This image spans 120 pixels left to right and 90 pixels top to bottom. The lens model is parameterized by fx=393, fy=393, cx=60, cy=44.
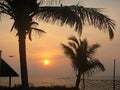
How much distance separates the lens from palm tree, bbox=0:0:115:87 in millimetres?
16953

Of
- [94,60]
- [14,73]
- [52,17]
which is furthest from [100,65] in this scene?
[52,17]

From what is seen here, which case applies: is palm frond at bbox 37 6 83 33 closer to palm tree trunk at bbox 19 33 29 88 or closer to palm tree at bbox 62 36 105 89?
palm tree trunk at bbox 19 33 29 88

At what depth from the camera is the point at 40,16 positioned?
1830 cm

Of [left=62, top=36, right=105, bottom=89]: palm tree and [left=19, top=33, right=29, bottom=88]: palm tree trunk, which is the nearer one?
[left=19, top=33, right=29, bottom=88]: palm tree trunk

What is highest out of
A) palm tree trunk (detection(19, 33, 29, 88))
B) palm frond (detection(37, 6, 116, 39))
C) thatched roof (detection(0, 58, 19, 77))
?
palm frond (detection(37, 6, 116, 39))

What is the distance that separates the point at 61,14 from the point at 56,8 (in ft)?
1.77

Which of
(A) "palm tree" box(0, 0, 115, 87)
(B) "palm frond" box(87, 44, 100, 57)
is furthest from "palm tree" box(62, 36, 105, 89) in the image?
(A) "palm tree" box(0, 0, 115, 87)

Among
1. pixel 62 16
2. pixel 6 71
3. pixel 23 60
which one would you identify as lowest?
pixel 6 71

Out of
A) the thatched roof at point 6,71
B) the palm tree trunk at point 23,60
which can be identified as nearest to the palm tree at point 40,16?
the palm tree trunk at point 23,60

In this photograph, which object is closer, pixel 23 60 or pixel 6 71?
pixel 23 60

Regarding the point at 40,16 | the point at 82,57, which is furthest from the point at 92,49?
the point at 40,16

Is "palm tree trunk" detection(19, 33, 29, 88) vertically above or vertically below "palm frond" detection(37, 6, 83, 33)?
below

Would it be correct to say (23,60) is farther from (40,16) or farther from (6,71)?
(6,71)

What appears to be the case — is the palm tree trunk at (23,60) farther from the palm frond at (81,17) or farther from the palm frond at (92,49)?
the palm frond at (92,49)
